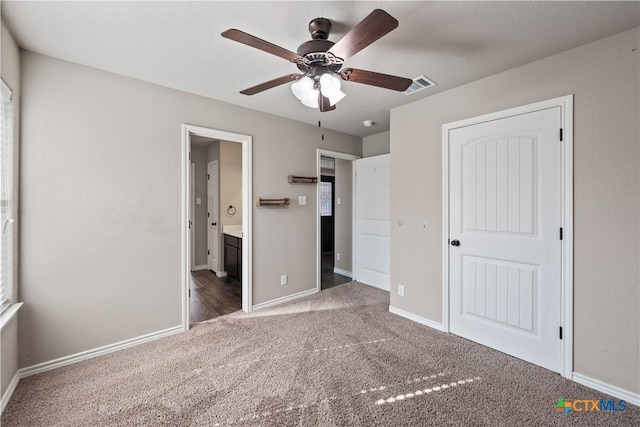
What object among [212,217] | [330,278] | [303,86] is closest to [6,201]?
[303,86]

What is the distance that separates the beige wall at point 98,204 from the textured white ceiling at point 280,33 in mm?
276

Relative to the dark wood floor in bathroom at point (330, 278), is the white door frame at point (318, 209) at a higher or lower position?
higher

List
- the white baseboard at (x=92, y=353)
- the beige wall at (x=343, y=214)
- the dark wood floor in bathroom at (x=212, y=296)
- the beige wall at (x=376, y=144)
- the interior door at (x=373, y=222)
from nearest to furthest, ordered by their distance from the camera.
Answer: the white baseboard at (x=92, y=353) → the dark wood floor in bathroom at (x=212, y=296) → the interior door at (x=373, y=222) → the beige wall at (x=376, y=144) → the beige wall at (x=343, y=214)

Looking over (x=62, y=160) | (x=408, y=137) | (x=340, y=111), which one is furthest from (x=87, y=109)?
(x=408, y=137)

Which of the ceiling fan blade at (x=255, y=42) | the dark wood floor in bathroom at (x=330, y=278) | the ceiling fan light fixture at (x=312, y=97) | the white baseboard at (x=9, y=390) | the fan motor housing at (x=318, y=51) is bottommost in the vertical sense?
the white baseboard at (x=9, y=390)

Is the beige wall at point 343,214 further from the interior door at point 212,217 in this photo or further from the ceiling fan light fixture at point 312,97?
the ceiling fan light fixture at point 312,97

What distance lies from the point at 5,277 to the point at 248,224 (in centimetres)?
193

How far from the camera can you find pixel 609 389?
1898mm

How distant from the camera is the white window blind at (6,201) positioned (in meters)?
1.83

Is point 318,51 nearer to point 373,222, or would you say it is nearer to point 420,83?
point 420,83

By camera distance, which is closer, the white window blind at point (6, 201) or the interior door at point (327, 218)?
the white window blind at point (6, 201)

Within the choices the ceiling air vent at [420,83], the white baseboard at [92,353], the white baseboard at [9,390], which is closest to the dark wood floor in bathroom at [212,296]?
the white baseboard at [92,353]

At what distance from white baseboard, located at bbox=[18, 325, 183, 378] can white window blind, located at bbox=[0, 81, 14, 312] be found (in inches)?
22.2

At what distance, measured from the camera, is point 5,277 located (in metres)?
1.91
